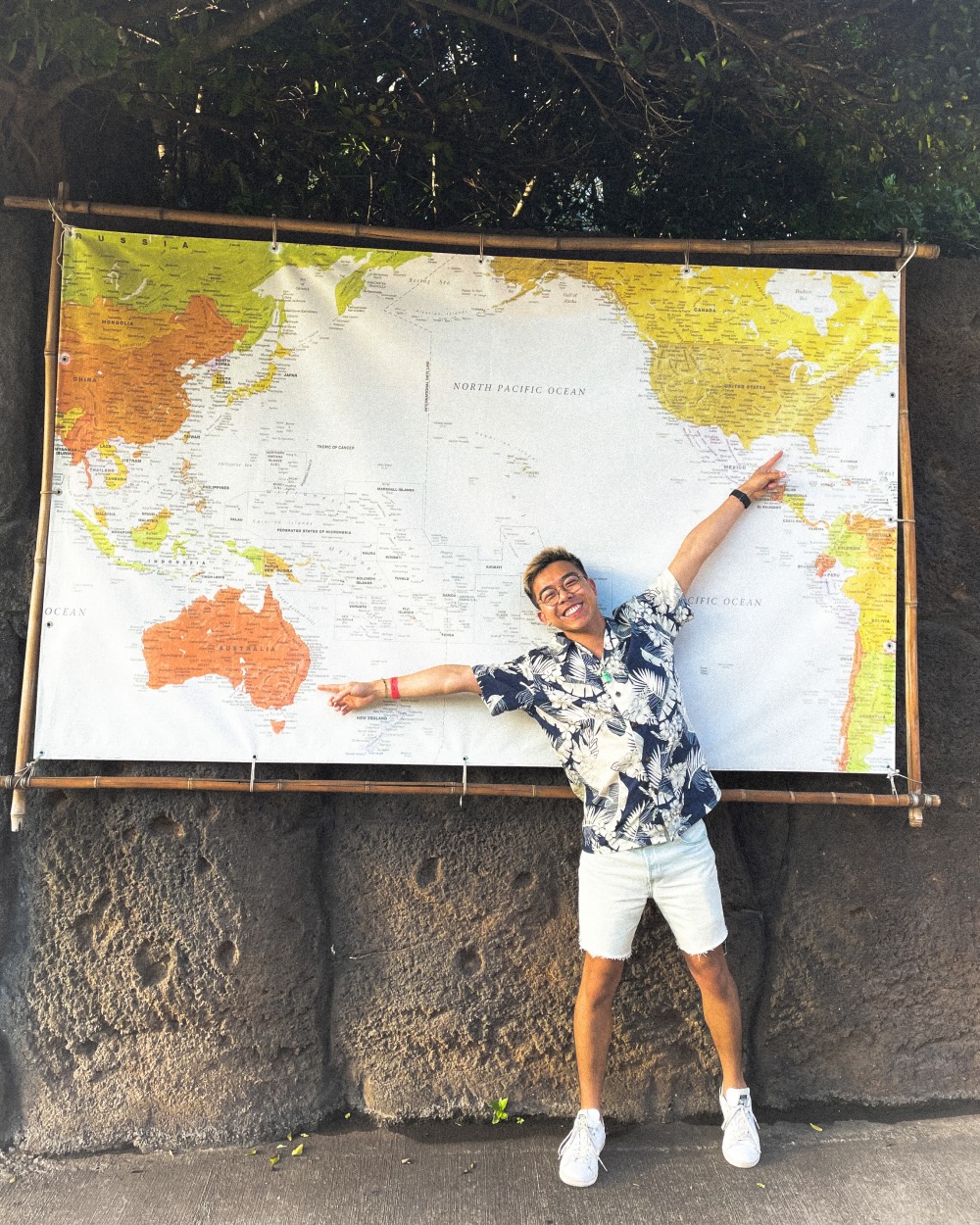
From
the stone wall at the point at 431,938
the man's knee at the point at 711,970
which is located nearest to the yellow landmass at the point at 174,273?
the stone wall at the point at 431,938

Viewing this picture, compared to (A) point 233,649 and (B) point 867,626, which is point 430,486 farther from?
(B) point 867,626

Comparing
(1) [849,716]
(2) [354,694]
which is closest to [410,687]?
(2) [354,694]

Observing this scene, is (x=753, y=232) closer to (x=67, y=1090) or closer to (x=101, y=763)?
(x=101, y=763)

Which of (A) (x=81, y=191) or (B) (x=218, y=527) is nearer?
(B) (x=218, y=527)

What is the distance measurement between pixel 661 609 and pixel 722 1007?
1231mm

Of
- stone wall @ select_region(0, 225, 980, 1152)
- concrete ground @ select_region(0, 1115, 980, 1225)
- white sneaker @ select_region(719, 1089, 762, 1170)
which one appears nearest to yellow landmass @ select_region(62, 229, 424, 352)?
stone wall @ select_region(0, 225, 980, 1152)

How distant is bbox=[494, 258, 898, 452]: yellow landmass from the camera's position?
3057 millimetres

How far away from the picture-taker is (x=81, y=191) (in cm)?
327

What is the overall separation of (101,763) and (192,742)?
335 mm

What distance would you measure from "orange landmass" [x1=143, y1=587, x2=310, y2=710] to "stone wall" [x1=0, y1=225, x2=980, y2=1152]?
42cm

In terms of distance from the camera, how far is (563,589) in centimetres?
276

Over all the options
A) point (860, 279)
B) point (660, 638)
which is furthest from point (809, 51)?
point (660, 638)

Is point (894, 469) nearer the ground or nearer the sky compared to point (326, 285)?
nearer the ground

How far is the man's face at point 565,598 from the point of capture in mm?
2736
